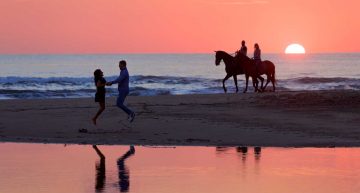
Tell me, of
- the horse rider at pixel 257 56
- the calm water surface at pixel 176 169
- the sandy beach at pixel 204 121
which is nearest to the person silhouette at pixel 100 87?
the sandy beach at pixel 204 121

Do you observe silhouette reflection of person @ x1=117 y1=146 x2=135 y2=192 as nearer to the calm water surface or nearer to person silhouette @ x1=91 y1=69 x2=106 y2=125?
the calm water surface

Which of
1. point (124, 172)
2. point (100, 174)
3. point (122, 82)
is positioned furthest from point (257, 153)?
point (122, 82)

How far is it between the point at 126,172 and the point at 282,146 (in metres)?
4.97

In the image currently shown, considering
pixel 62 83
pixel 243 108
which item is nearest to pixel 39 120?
pixel 243 108

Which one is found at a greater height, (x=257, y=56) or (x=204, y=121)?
(x=257, y=56)

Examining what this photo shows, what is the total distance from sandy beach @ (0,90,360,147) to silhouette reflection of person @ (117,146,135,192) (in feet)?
6.54

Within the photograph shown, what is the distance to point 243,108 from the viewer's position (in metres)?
25.9

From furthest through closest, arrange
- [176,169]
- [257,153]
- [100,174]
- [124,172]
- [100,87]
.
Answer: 1. [100,87]
2. [257,153]
3. [176,169]
4. [124,172]
5. [100,174]

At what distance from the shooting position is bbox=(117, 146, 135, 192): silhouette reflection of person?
42.2ft

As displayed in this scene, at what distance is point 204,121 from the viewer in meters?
22.6

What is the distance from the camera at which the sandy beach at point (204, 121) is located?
63.2 feet

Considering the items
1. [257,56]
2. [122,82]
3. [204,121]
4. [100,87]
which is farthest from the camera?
[257,56]

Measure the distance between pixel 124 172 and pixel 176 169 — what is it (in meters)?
0.97

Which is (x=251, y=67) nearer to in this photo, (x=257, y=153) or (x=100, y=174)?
(x=257, y=153)
